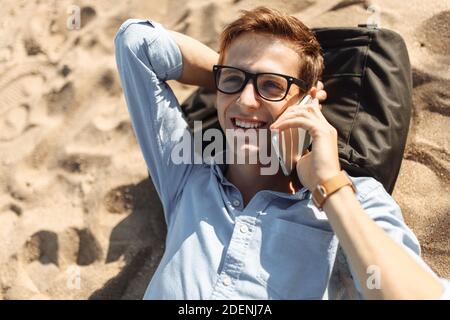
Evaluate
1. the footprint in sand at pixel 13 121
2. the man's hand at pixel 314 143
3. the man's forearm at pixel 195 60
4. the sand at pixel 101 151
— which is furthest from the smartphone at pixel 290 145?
the footprint in sand at pixel 13 121

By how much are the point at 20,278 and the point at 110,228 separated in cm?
50

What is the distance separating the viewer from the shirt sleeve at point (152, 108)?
2166 millimetres

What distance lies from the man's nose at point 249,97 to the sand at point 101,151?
941 millimetres

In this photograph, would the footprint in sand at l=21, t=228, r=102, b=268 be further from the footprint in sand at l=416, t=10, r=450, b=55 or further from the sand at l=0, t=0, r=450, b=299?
the footprint in sand at l=416, t=10, r=450, b=55

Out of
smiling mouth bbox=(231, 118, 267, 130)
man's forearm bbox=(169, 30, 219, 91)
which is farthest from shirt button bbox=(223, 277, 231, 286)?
man's forearm bbox=(169, 30, 219, 91)

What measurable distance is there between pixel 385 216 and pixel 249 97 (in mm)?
643

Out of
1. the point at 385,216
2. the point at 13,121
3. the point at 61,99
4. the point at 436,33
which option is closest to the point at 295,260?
the point at 385,216

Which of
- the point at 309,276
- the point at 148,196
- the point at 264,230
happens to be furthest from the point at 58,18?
the point at 309,276

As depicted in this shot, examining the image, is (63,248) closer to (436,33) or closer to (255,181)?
(255,181)

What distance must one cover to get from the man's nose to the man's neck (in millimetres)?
256

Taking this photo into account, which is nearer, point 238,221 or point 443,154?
point 238,221

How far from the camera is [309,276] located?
1814mm
